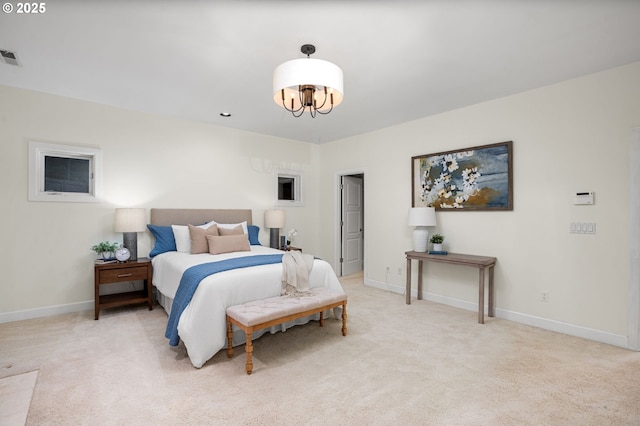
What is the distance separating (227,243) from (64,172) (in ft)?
7.18

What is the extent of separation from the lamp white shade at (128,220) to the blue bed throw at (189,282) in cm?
141

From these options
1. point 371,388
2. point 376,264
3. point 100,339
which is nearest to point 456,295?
point 376,264

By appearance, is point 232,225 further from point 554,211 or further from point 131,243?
point 554,211

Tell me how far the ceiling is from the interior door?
98.7 inches

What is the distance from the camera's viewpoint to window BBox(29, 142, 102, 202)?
3.52 metres

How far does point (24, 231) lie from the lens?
347 cm

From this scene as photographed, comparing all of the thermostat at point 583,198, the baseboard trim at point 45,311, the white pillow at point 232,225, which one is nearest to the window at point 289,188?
the white pillow at point 232,225

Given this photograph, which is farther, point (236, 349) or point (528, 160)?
point (528, 160)

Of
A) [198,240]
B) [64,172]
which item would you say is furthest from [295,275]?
[64,172]

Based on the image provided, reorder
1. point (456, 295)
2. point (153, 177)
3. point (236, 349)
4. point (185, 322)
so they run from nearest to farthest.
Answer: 1. point (185, 322)
2. point (236, 349)
3. point (456, 295)
4. point (153, 177)

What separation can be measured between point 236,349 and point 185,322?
1.88 feet

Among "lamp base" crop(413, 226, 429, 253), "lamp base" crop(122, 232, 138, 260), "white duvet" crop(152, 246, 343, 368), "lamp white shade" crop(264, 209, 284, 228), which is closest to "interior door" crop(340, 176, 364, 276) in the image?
"lamp white shade" crop(264, 209, 284, 228)

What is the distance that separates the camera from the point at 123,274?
3.64m

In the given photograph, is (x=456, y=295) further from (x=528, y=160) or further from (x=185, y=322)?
(x=185, y=322)
